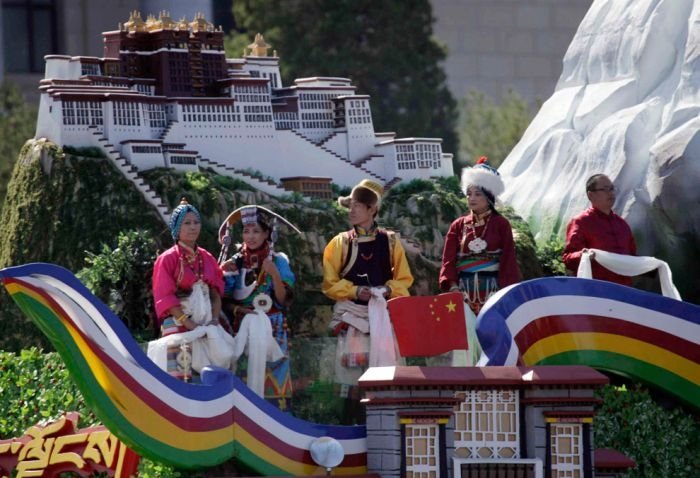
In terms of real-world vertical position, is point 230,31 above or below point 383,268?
above

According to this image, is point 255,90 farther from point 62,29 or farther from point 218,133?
point 62,29

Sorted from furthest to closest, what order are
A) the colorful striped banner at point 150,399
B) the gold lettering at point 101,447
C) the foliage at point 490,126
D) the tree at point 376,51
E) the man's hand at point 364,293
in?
the foliage at point 490,126
the tree at point 376,51
the man's hand at point 364,293
the gold lettering at point 101,447
the colorful striped banner at point 150,399

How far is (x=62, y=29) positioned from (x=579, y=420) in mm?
25713

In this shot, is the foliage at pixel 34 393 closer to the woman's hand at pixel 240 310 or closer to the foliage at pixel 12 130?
the woman's hand at pixel 240 310

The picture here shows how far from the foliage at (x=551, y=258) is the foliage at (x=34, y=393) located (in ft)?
19.4

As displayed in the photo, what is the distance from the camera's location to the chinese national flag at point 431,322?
15141mm

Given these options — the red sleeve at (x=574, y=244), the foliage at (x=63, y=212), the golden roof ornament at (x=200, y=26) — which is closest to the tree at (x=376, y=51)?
the golden roof ornament at (x=200, y=26)

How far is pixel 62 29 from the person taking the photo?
38719mm

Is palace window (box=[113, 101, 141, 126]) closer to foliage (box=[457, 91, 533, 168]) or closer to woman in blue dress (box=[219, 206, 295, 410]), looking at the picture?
woman in blue dress (box=[219, 206, 295, 410])

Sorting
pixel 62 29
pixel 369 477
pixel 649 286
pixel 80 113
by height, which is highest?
pixel 62 29

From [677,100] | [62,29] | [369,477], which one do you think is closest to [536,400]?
[369,477]

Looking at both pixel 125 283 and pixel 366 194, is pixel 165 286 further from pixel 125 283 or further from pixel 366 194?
pixel 125 283

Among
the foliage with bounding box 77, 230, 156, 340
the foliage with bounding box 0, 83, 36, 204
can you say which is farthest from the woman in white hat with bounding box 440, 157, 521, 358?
the foliage with bounding box 0, 83, 36, 204

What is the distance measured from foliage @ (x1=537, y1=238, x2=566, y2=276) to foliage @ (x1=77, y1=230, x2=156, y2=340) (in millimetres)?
4598
